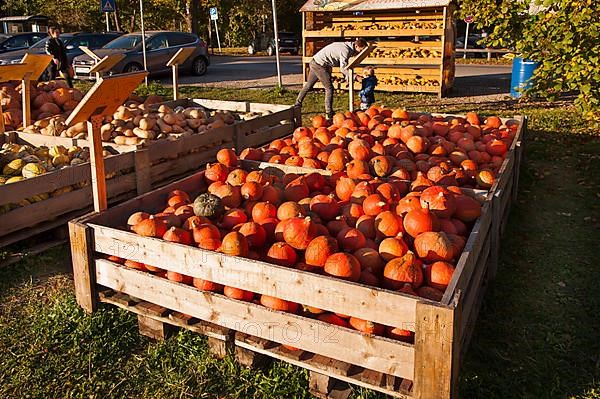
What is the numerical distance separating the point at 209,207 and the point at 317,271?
3.56 ft

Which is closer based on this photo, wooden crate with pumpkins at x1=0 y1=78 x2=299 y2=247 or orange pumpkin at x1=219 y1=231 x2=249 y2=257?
orange pumpkin at x1=219 y1=231 x2=249 y2=257

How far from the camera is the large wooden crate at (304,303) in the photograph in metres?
2.71

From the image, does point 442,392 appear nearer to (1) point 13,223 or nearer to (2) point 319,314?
(2) point 319,314

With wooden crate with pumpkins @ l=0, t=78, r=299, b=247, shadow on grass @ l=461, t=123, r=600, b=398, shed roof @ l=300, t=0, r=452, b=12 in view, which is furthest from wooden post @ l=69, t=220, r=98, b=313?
shed roof @ l=300, t=0, r=452, b=12

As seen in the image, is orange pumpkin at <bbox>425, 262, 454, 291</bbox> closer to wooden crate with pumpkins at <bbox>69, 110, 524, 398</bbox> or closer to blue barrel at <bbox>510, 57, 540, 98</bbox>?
wooden crate with pumpkins at <bbox>69, 110, 524, 398</bbox>

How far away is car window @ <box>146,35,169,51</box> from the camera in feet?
61.4

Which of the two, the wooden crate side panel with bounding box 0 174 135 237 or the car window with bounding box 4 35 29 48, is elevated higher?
the car window with bounding box 4 35 29 48

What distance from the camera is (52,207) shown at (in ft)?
17.0

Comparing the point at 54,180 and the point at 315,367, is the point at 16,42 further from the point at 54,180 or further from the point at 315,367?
the point at 315,367

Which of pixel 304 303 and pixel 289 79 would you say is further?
pixel 289 79

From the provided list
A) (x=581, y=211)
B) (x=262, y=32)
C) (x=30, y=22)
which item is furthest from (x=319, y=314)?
(x=262, y=32)

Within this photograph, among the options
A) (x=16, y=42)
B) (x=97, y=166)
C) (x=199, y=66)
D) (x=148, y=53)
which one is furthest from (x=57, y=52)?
(x=16, y=42)

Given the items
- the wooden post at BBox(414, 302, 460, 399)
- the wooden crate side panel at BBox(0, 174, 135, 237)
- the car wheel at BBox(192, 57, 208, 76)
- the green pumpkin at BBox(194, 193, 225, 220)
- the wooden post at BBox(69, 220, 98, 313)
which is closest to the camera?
the wooden post at BBox(414, 302, 460, 399)

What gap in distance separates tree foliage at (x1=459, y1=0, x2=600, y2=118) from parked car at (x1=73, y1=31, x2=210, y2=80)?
10.9m
